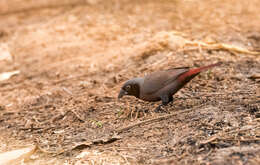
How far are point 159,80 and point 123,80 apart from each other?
1257mm

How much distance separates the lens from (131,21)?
8047mm

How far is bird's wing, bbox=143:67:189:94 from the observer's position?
12.9 ft

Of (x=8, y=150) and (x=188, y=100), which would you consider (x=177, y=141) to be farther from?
(x=8, y=150)

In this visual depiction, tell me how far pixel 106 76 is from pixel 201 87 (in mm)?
1664

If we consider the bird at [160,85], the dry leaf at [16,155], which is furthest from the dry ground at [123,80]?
the bird at [160,85]

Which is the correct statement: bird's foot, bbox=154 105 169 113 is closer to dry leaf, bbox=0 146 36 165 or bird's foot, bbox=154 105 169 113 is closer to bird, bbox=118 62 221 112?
bird, bbox=118 62 221 112

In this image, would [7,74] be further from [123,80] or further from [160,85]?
[160,85]

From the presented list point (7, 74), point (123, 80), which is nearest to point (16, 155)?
point (123, 80)

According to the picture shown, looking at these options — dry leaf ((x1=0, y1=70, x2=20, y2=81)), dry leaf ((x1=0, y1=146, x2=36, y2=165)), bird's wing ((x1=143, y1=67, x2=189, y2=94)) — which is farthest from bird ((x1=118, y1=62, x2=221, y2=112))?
dry leaf ((x1=0, y1=70, x2=20, y2=81))

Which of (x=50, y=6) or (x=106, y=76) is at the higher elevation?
(x=50, y=6)

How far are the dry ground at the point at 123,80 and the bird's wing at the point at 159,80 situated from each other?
310 millimetres

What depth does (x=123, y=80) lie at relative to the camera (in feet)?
17.0

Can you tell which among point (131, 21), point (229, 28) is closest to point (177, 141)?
point (229, 28)

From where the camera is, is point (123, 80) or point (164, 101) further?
point (123, 80)
